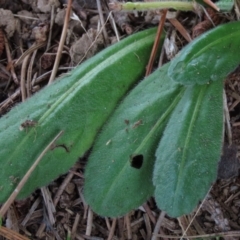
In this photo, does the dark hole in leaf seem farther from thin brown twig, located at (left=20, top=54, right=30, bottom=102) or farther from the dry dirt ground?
thin brown twig, located at (left=20, top=54, right=30, bottom=102)

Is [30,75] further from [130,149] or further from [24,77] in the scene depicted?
[130,149]

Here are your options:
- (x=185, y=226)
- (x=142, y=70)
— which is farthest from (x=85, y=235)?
(x=142, y=70)

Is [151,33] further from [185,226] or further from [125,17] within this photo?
[185,226]

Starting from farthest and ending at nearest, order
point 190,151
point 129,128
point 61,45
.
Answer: point 61,45, point 129,128, point 190,151

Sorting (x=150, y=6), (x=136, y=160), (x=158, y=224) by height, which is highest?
(x=150, y=6)

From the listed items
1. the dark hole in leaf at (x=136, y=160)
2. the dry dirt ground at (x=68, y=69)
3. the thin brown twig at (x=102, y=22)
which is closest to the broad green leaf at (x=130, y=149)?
the dark hole in leaf at (x=136, y=160)

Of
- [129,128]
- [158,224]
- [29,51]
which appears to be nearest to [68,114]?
[129,128]
